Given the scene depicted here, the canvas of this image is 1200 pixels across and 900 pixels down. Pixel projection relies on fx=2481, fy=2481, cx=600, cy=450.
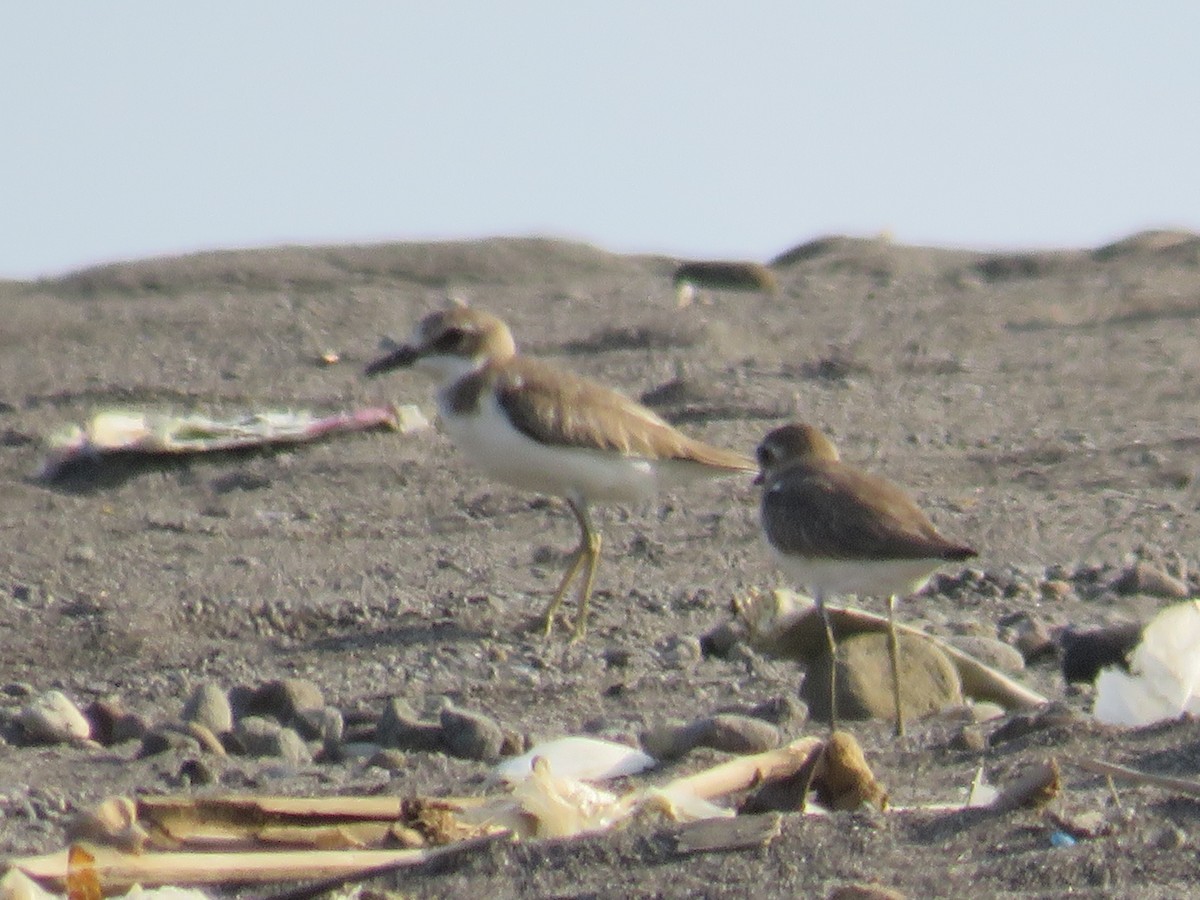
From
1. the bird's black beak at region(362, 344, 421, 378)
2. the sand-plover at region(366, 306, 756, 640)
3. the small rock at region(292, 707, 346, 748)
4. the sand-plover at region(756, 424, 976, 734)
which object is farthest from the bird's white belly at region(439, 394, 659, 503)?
the small rock at region(292, 707, 346, 748)

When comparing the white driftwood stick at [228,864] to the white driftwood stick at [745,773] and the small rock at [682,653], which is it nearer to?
the white driftwood stick at [745,773]

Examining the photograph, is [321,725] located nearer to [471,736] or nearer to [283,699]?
[283,699]

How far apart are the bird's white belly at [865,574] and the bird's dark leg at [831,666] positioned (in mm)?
47

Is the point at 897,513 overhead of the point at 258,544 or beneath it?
overhead

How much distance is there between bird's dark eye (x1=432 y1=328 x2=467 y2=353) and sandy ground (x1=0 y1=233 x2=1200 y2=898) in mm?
661

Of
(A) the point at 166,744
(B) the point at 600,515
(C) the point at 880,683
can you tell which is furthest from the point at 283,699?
(B) the point at 600,515

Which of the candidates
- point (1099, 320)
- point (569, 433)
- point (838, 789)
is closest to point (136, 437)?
point (569, 433)

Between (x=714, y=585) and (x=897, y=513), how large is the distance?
67.1 inches

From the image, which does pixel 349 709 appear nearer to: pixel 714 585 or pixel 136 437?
pixel 714 585

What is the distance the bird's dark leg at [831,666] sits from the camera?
544 centimetres

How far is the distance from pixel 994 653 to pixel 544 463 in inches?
83.3

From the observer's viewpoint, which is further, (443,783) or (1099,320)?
(1099,320)

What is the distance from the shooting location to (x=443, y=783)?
4.88m

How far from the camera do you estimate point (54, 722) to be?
18.5 ft
